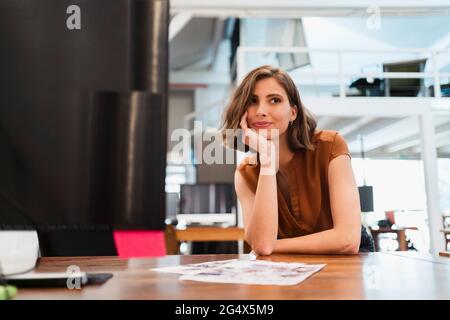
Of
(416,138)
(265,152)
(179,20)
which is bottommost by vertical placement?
(265,152)

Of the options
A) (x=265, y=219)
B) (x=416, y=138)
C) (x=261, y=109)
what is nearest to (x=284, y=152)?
(x=261, y=109)

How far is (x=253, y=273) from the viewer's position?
680 mm

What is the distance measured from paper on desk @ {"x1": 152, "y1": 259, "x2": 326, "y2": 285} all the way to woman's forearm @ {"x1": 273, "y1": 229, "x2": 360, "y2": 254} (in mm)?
303

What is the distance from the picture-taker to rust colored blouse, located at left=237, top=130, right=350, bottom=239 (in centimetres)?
140

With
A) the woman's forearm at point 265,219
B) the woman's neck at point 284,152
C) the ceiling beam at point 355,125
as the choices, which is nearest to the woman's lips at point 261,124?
the woman's neck at point 284,152

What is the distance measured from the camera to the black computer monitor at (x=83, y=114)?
1.61ft

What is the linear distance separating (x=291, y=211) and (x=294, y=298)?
99cm

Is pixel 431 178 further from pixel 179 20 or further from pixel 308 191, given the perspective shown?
pixel 179 20

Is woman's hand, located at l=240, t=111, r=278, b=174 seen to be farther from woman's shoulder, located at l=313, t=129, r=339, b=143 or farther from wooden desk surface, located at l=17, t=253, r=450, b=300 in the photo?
wooden desk surface, located at l=17, t=253, r=450, b=300

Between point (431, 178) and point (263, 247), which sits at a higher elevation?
point (431, 178)

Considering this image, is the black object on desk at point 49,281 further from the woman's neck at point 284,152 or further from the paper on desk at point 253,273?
the woman's neck at point 284,152

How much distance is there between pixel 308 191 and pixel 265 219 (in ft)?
1.02

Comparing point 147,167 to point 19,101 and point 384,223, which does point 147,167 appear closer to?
point 19,101

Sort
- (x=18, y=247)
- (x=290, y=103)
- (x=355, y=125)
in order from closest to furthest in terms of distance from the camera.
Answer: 1. (x=18, y=247)
2. (x=290, y=103)
3. (x=355, y=125)
